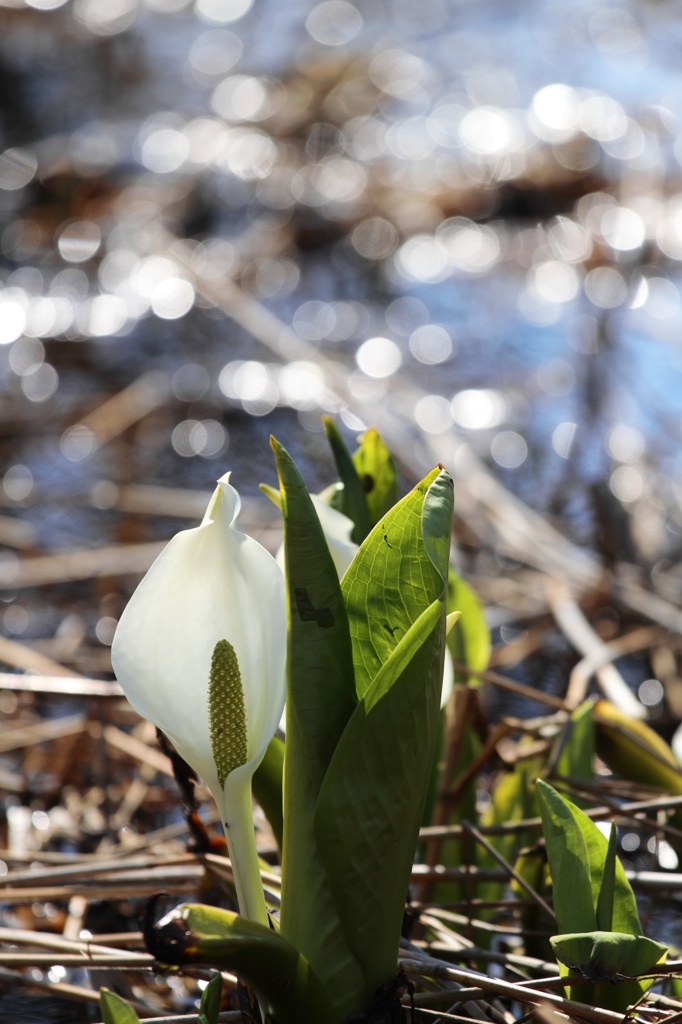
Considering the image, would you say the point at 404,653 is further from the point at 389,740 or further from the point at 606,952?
the point at 606,952

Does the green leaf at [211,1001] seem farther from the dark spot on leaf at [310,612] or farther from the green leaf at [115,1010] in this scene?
the dark spot on leaf at [310,612]

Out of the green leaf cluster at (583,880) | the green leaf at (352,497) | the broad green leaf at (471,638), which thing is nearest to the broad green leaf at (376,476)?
the green leaf at (352,497)

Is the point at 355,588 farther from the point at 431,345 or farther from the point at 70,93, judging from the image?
the point at 70,93

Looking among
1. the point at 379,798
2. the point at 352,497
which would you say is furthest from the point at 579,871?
the point at 352,497

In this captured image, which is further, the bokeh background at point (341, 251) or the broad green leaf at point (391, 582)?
the bokeh background at point (341, 251)

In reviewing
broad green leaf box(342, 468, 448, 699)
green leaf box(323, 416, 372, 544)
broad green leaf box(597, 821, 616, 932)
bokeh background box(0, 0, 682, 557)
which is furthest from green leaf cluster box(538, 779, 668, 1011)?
bokeh background box(0, 0, 682, 557)

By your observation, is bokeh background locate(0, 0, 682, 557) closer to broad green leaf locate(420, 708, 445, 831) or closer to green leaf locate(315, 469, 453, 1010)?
broad green leaf locate(420, 708, 445, 831)
